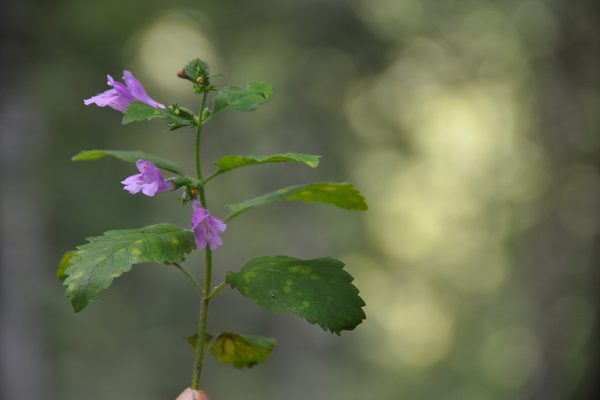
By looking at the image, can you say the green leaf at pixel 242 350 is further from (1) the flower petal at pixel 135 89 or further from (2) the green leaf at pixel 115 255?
(1) the flower petal at pixel 135 89

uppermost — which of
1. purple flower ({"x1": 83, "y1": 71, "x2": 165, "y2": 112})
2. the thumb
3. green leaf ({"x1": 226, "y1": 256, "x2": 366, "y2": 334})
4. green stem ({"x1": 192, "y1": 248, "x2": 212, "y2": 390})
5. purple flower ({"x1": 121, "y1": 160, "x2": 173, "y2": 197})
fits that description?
purple flower ({"x1": 83, "y1": 71, "x2": 165, "y2": 112})

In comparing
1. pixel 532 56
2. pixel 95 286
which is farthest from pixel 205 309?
pixel 532 56

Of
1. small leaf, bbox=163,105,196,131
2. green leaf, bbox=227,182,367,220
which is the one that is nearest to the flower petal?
small leaf, bbox=163,105,196,131

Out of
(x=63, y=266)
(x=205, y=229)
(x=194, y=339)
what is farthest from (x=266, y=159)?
(x=63, y=266)

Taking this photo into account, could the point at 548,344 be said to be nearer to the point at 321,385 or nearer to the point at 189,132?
the point at 321,385

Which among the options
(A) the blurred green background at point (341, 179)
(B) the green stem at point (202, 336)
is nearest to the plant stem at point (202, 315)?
(B) the green stem at point (202, 336)

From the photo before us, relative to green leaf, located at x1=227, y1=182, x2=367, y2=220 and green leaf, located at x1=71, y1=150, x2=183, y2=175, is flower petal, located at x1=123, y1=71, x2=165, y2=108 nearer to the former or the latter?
green leaf, located at x1=71, y1=150, x2=183, y2=175
